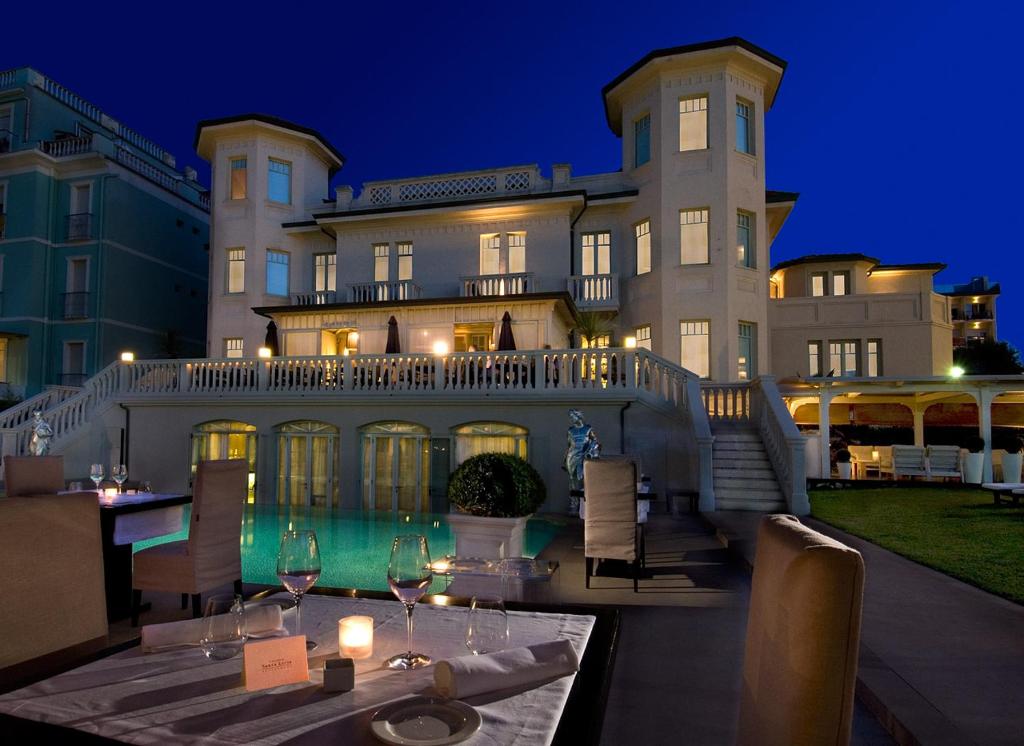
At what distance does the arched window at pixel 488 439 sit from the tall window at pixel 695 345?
7.15m

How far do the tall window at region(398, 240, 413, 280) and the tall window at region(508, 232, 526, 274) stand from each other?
3721 millimetres

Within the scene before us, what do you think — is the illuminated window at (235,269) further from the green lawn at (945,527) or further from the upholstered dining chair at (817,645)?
the upholstered dining chair at (817,645)

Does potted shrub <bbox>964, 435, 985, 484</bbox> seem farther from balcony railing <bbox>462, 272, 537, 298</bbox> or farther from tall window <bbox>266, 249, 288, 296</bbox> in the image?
tall window <bbox>266, 249, 288, 296</bbox>

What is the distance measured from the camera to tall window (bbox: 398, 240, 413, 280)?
2148cm

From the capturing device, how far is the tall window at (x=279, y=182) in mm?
22445

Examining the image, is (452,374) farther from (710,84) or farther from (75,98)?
(75,98)

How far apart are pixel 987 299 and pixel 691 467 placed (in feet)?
215

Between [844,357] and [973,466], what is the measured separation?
5880 mm

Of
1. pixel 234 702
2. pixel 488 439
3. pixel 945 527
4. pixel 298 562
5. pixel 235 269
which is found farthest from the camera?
pixel 235 269

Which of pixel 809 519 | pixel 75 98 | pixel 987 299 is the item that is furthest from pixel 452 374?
pixel 987 299

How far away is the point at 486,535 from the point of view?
776cm

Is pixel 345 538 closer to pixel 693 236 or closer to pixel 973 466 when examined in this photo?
pixel 693 236

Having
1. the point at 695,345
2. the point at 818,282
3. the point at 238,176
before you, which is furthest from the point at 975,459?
the point at 238,176

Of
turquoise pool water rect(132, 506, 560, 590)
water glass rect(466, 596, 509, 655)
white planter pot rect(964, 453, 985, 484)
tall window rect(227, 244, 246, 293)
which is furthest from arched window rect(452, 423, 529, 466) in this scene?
tall window rect(227, 244, 246, 293)
